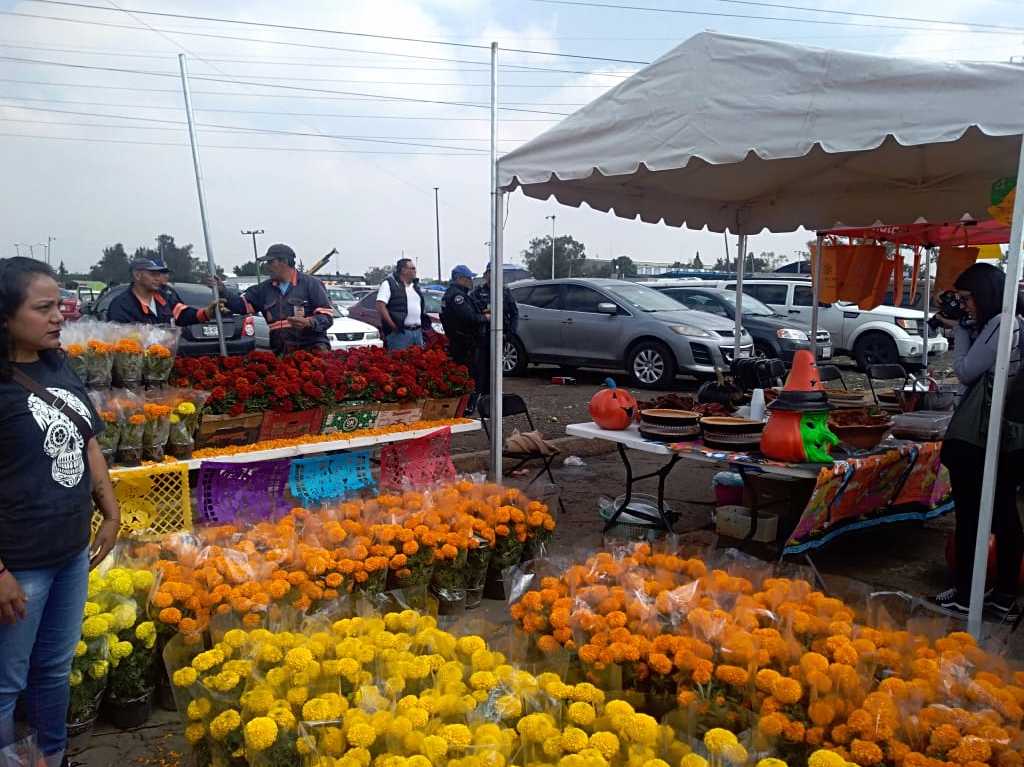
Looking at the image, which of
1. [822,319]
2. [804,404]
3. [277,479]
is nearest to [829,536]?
[804,404]

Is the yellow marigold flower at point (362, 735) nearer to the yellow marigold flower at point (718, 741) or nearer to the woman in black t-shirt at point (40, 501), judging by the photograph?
the yellow marigold flower at point (718, 741)

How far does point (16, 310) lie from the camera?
1976mm

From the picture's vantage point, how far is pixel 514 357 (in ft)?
41.7

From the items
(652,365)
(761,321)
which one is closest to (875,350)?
(761,321)

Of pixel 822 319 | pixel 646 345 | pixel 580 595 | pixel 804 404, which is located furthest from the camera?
pixel 822 319

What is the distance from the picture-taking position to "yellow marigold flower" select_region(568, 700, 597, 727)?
68.6 inches

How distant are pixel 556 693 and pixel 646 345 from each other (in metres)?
9.80

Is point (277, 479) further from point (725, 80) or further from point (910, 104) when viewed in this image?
point (910, 104)

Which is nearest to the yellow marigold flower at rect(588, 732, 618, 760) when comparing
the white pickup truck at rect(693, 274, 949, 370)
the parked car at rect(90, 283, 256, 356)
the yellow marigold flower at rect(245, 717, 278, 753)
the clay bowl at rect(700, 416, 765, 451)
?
the yellow marigold flower at rect(245, 717, 278, 753)

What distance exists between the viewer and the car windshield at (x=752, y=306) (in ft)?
44.3

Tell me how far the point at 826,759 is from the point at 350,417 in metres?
3.86

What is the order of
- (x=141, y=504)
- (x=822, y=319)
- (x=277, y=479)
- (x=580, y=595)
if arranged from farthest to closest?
1. (x=822, y=319)
2. (x=277, y=479)
3. (x=141, y=504)
4. (x=580, y=595)

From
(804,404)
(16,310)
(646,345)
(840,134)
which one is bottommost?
(646,345)

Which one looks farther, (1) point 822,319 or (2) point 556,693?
(1) point 822,319
